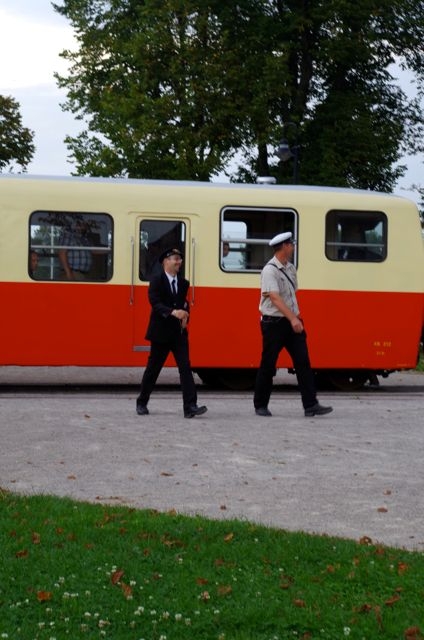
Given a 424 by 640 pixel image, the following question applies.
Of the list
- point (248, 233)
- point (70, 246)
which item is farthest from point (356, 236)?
point (70, 246)

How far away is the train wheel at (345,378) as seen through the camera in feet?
65.1

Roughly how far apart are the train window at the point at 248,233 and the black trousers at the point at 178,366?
168 inches

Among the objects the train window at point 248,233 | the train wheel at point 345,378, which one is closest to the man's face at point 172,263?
the train window at point 248,233

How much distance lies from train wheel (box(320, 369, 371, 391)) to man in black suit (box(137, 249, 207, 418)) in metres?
5.60

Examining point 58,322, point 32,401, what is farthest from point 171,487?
point 58,322

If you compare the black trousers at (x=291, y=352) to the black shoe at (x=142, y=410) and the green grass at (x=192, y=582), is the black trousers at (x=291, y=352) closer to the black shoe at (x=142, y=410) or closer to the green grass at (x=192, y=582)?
the black shoe at (x=142, y=410)

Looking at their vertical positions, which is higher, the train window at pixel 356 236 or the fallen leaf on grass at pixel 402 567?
the train window at pixel 356 236

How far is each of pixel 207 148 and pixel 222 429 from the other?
91.1ft

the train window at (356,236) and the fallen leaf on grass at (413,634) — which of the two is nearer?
the fallen leaf on grass at (413,634)

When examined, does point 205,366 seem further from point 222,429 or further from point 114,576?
point 114,576

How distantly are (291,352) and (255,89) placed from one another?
2524 centimetres

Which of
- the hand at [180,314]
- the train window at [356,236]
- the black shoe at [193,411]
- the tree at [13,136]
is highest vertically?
the tree at [13,136]

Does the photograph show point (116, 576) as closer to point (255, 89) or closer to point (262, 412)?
point (262, 412)

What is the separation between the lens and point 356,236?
758 inches
